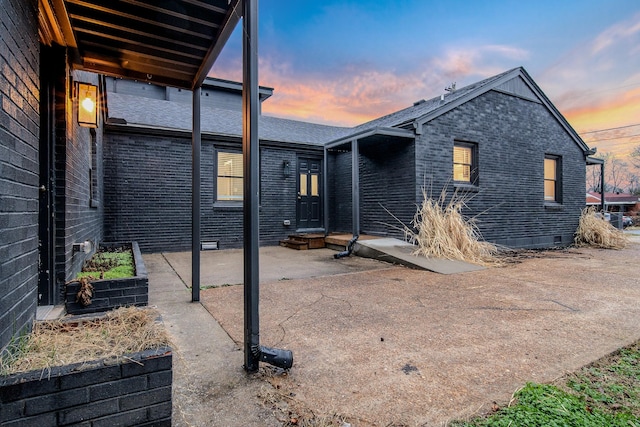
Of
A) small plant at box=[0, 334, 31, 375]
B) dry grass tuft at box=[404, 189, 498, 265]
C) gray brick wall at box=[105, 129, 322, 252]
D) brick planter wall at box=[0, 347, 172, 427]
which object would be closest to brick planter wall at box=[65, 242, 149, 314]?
small plant at box=[0, 334, 31, 375]

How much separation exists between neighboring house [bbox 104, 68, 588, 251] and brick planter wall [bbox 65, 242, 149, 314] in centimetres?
474

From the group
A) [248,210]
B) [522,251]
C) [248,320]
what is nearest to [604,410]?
[248,320]

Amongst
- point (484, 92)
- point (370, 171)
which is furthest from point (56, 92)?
point (484, 92)

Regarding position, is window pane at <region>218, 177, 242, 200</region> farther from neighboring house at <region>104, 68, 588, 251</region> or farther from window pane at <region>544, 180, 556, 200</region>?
window pane at <region>544, 180, 556, 200</region>

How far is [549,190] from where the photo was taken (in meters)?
9.72

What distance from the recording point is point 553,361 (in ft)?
7.23

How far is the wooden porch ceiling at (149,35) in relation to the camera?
2604mm

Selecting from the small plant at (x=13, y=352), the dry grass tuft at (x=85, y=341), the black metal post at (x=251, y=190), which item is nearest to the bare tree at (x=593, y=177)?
the black metal post at (x=251, y=190)

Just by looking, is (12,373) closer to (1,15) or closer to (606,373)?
(1,15)

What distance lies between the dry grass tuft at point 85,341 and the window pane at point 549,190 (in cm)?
1090

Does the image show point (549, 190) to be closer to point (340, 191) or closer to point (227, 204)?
point (340, 191)

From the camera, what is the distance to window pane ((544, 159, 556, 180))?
9.66 metres

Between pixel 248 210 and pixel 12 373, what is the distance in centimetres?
126

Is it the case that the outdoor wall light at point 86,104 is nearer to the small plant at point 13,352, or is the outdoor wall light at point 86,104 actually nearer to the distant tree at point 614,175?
the small plant at point 13,352
